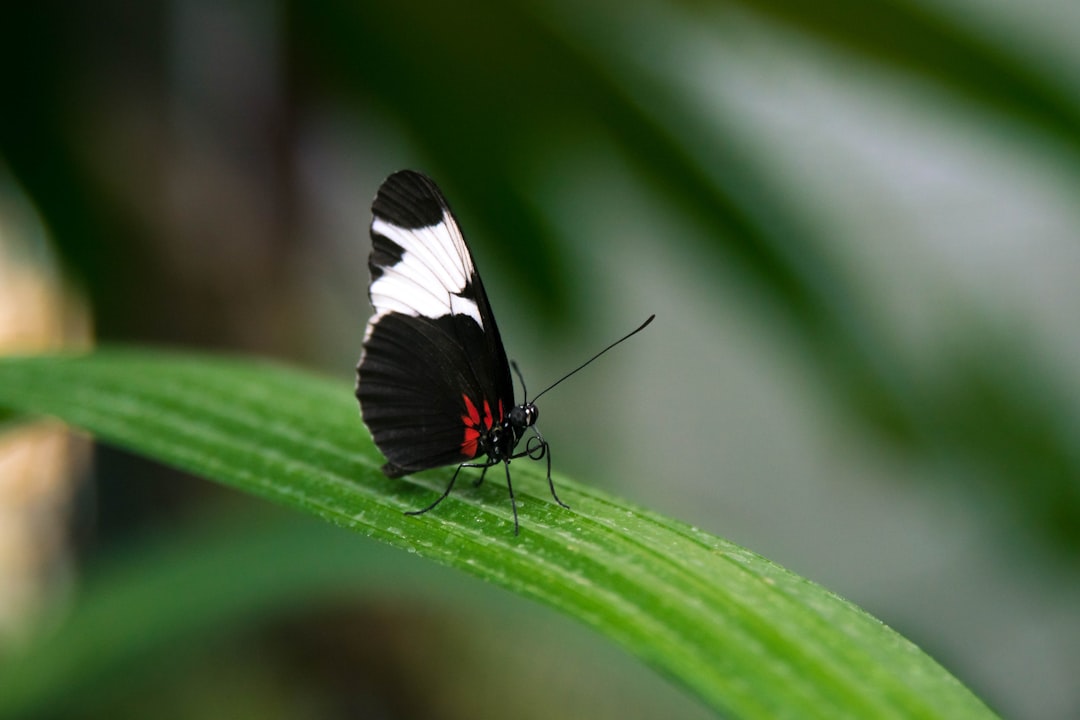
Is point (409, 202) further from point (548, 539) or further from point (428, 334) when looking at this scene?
point (548, 539)

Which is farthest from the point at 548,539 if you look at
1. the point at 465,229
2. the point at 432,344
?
the point at 465,229

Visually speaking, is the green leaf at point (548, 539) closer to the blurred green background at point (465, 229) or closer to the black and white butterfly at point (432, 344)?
the black and white butterfly at point (432, 344)

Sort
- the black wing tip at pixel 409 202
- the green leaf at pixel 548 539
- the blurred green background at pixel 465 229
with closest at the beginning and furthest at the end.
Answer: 1. the green leaf at pixel 548 539
2. the black wing tip at pixel 409 202
3. the blurred green background at pixel 465 229

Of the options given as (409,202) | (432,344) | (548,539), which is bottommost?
(548,539)

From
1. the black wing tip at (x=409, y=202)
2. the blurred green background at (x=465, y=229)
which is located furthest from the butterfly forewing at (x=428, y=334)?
the blurred green background at (x=465, y=229)

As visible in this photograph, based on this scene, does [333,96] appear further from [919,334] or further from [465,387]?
[919,334]

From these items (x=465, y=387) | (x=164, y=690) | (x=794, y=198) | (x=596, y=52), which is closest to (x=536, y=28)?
(x=596, y=52)

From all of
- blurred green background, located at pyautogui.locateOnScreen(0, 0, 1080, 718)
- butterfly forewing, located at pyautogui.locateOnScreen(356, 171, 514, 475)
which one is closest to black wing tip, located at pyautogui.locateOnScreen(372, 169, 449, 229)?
butterfly forewing, located at pyautogui.locateOnScreen(356, 171, 514, 475)
